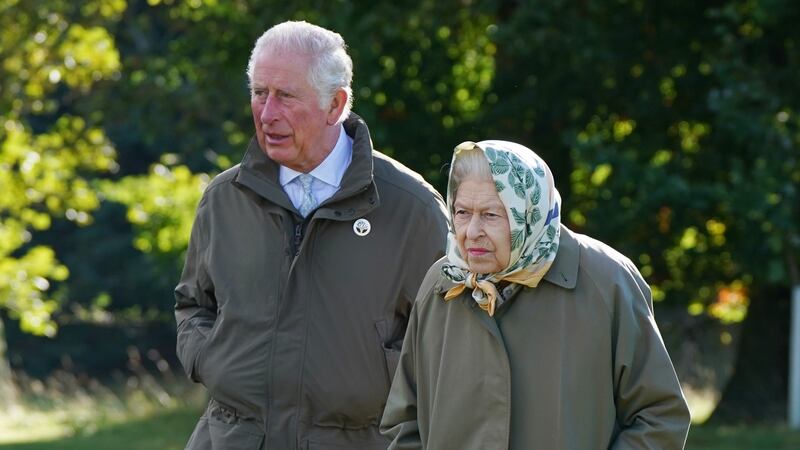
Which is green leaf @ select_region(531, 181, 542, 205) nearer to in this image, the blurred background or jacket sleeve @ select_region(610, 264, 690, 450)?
jacket sleeve @ select_region(610, 264, 690, 450)

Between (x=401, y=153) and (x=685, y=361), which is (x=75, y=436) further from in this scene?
(x=685, y=361)

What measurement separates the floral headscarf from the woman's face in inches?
0.7

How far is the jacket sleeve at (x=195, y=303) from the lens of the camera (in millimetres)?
4137

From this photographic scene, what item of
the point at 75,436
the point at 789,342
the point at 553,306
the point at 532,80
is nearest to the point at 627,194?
the point at 532,80

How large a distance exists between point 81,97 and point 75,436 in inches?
149

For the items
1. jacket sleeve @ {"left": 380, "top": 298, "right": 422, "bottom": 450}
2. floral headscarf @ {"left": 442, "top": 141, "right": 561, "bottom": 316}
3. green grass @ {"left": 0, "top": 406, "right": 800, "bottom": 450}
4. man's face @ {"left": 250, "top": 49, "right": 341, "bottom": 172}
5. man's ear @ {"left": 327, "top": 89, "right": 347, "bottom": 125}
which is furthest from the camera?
green grass @ {"left": 0, "top": 406, "right": 800, "bottom": 450}

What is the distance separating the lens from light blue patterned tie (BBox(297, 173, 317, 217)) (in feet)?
13.4

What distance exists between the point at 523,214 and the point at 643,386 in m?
0.44

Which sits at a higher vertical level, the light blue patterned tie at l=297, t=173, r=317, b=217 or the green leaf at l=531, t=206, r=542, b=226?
→ the green leaf at l=531, t=206, r=542, b=226

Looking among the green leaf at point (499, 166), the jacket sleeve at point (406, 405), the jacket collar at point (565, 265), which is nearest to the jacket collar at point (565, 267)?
the jacket collar at point (565, 265)

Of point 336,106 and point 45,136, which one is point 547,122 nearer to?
point 45,136

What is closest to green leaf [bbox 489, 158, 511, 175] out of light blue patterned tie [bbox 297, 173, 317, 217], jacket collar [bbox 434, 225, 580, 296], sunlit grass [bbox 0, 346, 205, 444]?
jacket collar [bbox 434, 225, 580, 296]

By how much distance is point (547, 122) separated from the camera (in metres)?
12.5

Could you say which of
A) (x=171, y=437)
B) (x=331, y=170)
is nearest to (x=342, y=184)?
(x=331, y=170)
